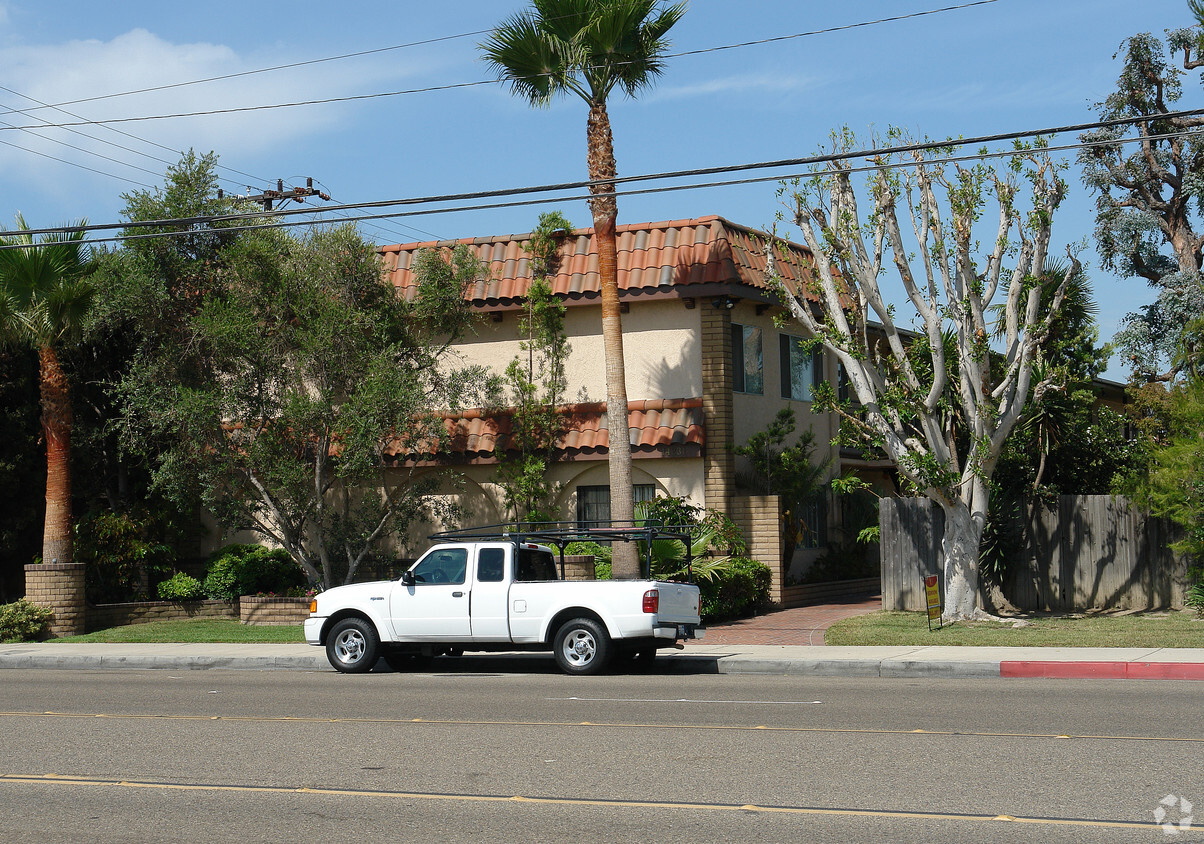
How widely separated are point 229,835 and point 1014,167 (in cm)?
1584

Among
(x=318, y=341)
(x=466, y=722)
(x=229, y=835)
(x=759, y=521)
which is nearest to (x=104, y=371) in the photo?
(x=318, y=341)

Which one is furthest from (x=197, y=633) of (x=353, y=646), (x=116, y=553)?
(x=353, y=646)

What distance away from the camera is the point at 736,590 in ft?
73.2

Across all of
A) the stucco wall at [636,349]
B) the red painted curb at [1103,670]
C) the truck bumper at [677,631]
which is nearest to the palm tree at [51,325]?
the stucco wall at [636,349]

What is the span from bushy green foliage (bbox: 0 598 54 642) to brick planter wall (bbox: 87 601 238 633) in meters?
1.13

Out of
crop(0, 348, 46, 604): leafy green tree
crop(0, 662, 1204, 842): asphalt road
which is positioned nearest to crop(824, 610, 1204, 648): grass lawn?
crop(0, 662, 1204, 842): asphalt road

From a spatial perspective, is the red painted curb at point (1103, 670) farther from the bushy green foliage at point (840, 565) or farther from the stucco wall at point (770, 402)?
the bushy green foliage at point (840, 565)

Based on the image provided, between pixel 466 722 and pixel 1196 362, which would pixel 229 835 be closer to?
pixel 466 722

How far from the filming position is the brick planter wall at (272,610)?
23875 millimetres

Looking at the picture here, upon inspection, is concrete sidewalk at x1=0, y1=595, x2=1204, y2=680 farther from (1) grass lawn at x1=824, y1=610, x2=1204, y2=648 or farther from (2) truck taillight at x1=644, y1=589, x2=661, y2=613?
(2) truck taillight at x1=644, y1=589, x2=661, y2=613

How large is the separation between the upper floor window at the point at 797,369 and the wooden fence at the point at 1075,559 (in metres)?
5.20

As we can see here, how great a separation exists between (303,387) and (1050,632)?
13615 mm

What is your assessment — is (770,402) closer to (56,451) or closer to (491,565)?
(491,565)

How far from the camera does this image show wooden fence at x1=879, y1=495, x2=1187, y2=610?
2084 centimetres
